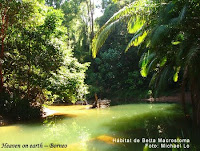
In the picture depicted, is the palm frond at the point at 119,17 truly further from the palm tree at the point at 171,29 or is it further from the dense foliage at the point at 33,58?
the dense foliage at the point at 33,58

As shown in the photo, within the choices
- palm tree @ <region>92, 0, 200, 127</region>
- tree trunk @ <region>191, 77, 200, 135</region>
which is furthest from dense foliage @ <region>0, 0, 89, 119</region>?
tree trunk @ <region>191, 77, 200, 135</region>

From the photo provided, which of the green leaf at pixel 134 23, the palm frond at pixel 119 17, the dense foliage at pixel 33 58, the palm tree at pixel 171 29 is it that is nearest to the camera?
the palm tree at pixel 171 29

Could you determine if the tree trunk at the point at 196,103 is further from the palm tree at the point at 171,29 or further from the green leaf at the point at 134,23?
the green leaf at the point at 134,23

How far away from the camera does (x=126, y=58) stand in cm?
2539

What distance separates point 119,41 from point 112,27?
2097 centimetres

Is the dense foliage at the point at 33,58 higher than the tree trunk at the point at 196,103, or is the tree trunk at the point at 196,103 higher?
the dense foliage at the point at 33,58

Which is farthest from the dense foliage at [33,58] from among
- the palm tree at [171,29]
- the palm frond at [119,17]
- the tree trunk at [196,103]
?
the tree trunk at [196,103]

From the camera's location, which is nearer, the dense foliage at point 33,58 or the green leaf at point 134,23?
the green leaf at point 134,23

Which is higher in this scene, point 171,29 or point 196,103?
point 171,29

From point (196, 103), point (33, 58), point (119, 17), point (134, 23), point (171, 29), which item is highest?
point (119, 17)

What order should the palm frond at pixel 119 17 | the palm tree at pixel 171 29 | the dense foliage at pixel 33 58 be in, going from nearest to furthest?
1. the palm tree at pixel 171 29
2. the palm frond at pixel 119 17
3. the dense foliage at pixel 33 58

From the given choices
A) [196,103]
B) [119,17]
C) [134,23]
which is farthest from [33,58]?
[196,103]

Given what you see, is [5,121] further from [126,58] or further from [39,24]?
[126,58]

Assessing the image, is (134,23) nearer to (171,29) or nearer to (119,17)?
(119,17)
